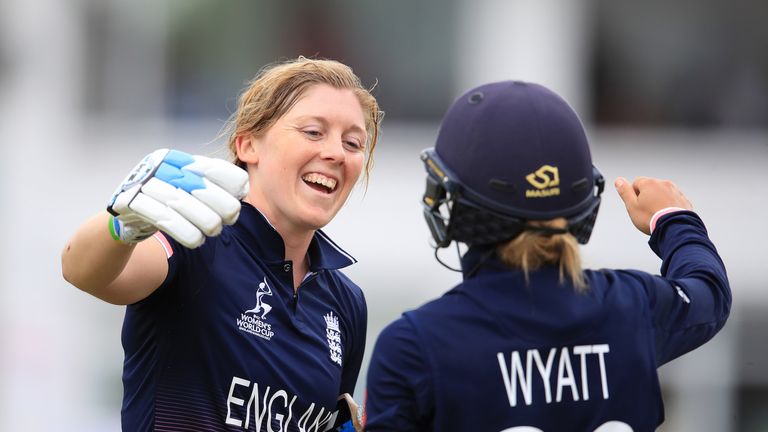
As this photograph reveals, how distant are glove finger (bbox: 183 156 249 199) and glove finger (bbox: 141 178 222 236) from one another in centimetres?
8

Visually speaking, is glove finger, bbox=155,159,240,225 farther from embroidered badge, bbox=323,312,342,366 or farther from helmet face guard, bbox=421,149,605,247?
embroidered badge, bbox=323,312,342,366

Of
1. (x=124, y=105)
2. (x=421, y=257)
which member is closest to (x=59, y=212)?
(x=124, y=105)

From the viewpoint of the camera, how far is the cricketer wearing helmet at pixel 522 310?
2.79 meters

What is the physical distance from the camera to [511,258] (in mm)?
2887

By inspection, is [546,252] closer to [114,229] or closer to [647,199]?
[647,199]

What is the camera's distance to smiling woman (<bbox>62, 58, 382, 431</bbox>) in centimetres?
307

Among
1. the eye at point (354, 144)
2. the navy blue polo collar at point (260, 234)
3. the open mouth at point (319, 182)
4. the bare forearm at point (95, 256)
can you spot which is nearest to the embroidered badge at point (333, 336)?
the navy blue polo collar at point (260, 234)

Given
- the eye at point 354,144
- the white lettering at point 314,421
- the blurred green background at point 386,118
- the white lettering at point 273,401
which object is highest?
the eye at point 354,144

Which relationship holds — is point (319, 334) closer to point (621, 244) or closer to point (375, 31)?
point (621, 244)

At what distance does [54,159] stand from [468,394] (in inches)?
427

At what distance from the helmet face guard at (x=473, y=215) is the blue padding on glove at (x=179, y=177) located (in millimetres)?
551

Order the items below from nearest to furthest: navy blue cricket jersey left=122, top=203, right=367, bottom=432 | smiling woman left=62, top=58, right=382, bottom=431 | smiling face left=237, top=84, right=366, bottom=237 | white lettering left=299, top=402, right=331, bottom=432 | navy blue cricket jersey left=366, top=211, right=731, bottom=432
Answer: navy blue cricket jersey left=366, top=211, right=731, bottom=432 < smiling woman left=62, top=58, right=382, bottom=431 < navy blue cricket jersey left=122, top=203, right=367, bottom=432 < white lettering left=299, top=402, right=331, bottom=432 < smiling face left=237, top=84, right=366, bottom=237

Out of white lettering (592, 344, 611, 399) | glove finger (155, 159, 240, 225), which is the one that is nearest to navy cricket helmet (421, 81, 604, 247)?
white lettering (592, 344, 611, 399)

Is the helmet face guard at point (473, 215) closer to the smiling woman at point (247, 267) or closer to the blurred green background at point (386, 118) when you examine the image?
the smiling woman at point (247, 267)
